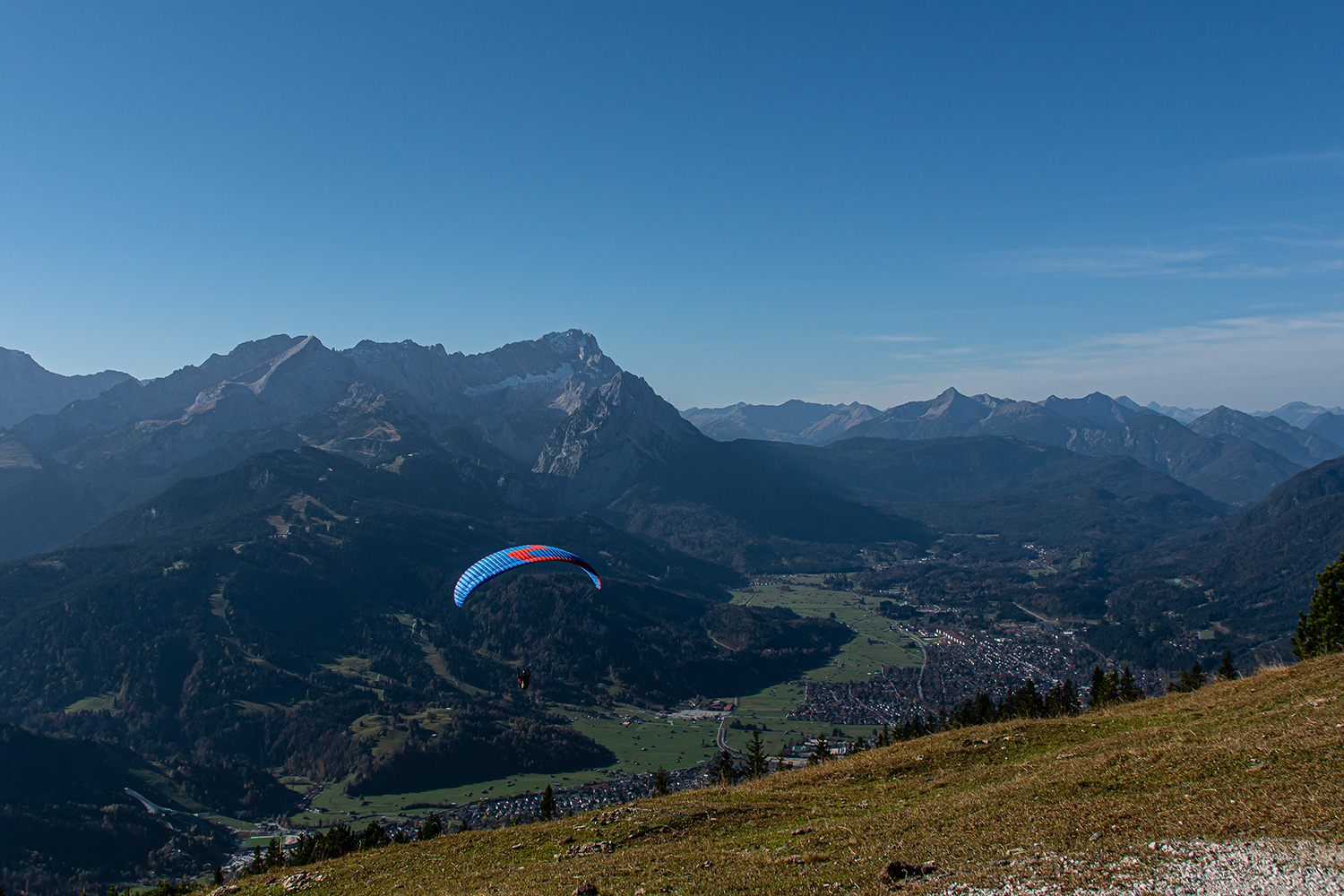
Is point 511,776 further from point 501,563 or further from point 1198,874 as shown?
point 1198,874

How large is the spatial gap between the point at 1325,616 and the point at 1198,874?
53.4 meters

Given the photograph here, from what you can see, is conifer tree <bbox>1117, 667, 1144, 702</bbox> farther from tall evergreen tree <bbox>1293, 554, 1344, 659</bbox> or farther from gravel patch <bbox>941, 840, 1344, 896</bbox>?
gravel patch <bbox>941, 840, 1344, 896</bbox>

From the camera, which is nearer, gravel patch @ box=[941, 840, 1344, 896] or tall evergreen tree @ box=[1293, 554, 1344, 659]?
gravel patch @ box=[941, 840, 1344, 896]

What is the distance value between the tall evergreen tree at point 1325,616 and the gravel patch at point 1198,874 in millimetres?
47137

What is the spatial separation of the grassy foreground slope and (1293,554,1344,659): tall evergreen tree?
74.4 ft

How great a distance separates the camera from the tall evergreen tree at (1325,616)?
174 feet

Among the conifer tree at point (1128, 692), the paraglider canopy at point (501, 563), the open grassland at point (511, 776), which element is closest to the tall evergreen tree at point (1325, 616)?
the conifer tree at point (1128, 692)

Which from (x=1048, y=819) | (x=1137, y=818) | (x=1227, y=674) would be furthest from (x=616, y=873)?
(x=1227, y=674)

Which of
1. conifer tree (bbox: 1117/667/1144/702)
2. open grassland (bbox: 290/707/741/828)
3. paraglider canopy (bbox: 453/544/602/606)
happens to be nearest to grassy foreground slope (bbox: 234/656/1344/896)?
paraglider canopy (bbox: 453/544/602/606)

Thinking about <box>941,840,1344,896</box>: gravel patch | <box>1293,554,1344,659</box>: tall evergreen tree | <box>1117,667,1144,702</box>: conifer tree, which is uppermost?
<box>941,840,1344,896</box>: gravel patch

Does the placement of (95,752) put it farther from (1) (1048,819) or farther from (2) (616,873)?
(1) (1048,819)

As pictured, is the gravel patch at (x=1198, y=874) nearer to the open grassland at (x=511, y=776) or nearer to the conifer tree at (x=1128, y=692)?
the conifer tree at (x=1128, y=692)

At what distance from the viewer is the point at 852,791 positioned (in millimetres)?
33844

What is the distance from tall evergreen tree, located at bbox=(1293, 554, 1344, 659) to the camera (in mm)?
52969
